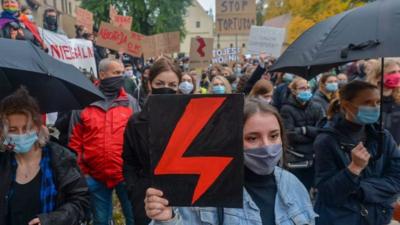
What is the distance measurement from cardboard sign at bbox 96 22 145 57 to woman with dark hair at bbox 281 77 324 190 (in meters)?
4.15

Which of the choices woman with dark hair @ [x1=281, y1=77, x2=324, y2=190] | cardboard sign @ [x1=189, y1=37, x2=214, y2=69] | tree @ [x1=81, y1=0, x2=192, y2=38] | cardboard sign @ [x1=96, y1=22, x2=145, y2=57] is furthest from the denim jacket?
tree @ [x1=81, y1=0, x2=192, y2=38]

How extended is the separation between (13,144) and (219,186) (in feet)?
4.73

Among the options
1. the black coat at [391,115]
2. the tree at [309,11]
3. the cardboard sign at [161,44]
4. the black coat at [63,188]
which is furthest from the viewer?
the tree at [309,11]

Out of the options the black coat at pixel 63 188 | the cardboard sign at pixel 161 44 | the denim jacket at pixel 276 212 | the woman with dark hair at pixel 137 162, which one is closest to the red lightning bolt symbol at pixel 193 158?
the denim jacket at pixel 276 212

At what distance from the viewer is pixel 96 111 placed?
176 inches

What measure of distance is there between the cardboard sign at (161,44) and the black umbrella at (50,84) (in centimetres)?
676

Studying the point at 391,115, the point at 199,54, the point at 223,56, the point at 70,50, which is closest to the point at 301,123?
the point at 391,115

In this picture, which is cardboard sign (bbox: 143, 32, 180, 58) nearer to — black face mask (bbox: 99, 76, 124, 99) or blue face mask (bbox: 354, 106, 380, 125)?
black face mask (bbox: 99, 76, 124, 99)

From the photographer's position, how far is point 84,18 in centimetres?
1113

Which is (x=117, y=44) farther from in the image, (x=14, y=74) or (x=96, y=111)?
(x=14, y=74)

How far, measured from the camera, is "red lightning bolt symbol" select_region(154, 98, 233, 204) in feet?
6.18

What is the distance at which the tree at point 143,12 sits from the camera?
33094mm

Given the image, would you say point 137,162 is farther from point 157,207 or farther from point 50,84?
point 157,207

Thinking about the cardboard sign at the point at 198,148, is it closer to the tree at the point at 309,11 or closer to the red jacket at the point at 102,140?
the red jacket at the point at 102,140
